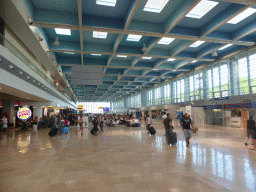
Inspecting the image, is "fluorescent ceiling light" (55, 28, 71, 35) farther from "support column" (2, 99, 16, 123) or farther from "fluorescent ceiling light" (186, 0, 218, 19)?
"support column" (2, 99, 16, 123)

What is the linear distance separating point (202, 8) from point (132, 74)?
58.6 ft

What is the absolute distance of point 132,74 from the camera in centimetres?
2923

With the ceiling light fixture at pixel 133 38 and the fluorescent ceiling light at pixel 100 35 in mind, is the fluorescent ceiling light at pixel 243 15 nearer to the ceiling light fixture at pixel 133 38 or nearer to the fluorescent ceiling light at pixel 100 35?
the ceiling light fixture at pixel 133 38

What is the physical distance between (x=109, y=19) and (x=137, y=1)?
11.9ft

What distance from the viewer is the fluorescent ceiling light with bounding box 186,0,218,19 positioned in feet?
37.8

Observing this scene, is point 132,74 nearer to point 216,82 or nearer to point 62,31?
point 216,82

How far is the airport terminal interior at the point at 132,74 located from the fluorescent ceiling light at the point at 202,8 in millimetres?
65

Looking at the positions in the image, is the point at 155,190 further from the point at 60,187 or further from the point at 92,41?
the point at 92,41

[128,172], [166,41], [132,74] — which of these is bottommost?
[128,172]

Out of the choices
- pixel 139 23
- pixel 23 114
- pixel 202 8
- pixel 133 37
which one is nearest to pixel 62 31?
pixel 133 37

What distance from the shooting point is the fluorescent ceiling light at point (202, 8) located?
37.8 feet

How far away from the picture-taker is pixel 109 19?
490 inches

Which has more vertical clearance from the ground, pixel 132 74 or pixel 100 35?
pixel 100 35

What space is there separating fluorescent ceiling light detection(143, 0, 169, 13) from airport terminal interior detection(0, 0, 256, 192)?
0.08m
